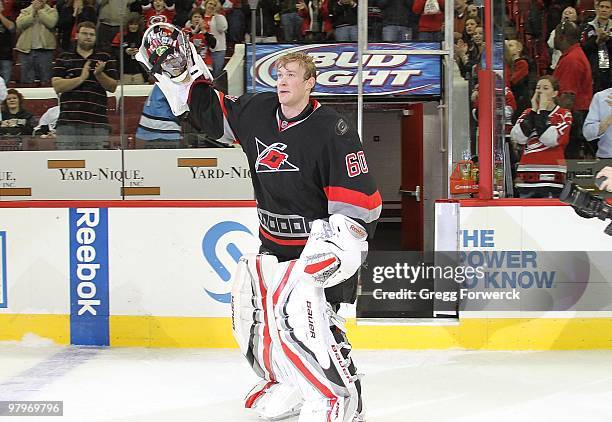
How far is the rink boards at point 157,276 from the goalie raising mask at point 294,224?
1.38 meters

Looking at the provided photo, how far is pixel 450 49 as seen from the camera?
213 inches

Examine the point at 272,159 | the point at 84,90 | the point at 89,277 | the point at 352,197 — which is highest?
the point at 84,90

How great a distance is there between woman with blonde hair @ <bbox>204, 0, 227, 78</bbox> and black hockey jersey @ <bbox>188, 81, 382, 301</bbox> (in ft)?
6.37

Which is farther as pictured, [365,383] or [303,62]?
[365,383]

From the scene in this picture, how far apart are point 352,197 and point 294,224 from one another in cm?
30

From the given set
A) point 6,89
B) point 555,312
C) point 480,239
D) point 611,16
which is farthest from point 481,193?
point 6,89

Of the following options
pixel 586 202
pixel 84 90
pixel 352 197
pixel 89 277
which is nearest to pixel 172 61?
pixel 352 197

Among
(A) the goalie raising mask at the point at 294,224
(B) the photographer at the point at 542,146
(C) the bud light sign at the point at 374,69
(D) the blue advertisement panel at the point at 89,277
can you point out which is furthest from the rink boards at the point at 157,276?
(A) the goalie raising mask at the point at 294,224

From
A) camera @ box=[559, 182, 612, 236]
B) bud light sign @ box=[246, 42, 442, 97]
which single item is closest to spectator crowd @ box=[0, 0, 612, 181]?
bud light sign @ box=[246, 42, 442, 97]

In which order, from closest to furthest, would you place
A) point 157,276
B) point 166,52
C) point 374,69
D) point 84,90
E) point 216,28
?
point 166,52 < point 157,276 < point 84,90 < point 216,28 < point 374,69

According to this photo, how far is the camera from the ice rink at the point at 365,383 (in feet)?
12.6

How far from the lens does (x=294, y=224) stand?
3.52 metres

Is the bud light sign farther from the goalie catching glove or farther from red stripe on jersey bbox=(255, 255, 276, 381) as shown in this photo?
red stripe on jersey bbox=(255, 255, 276, 381)

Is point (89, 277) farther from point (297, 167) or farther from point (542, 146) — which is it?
point (542, 146)
